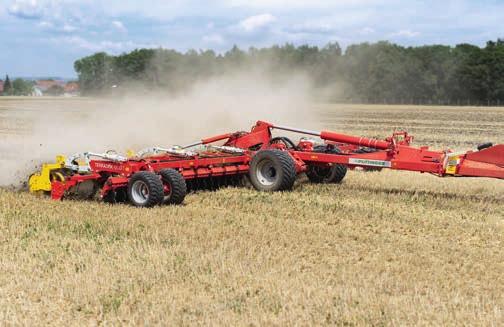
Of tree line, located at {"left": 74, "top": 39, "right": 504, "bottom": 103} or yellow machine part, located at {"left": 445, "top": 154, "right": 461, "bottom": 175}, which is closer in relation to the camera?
yellow machine part, located at {"left": 445, "top": 154, "right": 461, "bottom": 175}

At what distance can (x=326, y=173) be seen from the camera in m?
11.1

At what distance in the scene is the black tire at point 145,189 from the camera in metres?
8.51

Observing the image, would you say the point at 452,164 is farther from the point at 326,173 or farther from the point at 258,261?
the point at 258,261

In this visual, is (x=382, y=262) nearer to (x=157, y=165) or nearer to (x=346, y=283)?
(x=346, y=283)

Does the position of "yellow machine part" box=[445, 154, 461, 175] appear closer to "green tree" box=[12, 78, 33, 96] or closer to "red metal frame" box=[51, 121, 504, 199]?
"red metal frame" box=[51, 121, 504, 199]

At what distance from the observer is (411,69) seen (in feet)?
212

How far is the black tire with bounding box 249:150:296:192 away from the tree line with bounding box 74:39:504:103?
1087 centimetres

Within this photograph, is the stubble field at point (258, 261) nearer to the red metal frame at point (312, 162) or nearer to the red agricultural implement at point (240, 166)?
the red agricultural implement at point (240, 166)

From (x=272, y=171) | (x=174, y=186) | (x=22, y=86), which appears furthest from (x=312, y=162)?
(x=22, y=86)

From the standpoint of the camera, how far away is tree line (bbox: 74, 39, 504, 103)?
70.7 feet

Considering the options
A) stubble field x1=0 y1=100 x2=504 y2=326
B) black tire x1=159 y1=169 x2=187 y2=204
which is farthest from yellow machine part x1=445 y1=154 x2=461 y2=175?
black tire x1=159 y1=169 x2=187 y2=204

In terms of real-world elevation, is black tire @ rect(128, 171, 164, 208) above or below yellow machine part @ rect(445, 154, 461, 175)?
below

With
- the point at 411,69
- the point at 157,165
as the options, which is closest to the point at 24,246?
the point at 157,165

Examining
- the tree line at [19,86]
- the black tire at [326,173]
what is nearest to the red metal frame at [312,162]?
the black tire at [326,173]
